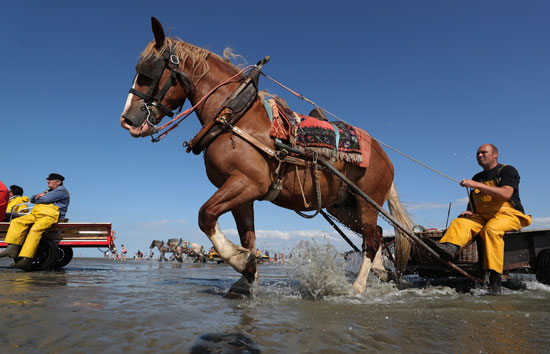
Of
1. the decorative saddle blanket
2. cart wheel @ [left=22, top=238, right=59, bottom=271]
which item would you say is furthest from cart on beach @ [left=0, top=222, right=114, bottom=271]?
the decorative saddle blanket

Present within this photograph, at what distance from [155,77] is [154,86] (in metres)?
0.10

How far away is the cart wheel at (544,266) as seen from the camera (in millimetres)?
4910

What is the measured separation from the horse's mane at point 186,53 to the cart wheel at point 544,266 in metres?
5.23

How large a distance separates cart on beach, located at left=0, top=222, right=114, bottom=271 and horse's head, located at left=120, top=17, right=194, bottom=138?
4.88 metres

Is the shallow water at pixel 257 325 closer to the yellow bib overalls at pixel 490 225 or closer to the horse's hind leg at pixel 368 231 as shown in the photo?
the yellow bib overalls at pixel 490 225

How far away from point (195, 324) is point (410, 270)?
4696 mm

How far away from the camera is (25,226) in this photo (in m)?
6.97

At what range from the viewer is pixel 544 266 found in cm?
492

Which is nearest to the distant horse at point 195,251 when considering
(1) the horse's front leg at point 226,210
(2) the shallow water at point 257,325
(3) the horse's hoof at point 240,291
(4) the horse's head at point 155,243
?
(4) the horse's head at point 155,243

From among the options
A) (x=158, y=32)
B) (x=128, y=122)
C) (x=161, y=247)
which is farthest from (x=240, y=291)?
(x=161, y=247)

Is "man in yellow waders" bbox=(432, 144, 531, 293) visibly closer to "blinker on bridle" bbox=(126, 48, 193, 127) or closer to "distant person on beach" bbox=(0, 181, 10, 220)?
"blinker on bridle" bbox=(126, 48, 193, 127)

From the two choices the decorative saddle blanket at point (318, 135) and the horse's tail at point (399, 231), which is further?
the horse's tail at point (399, 231)

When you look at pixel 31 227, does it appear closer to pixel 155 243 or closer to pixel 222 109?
pixel 222 109

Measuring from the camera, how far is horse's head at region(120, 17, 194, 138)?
4.07 m
